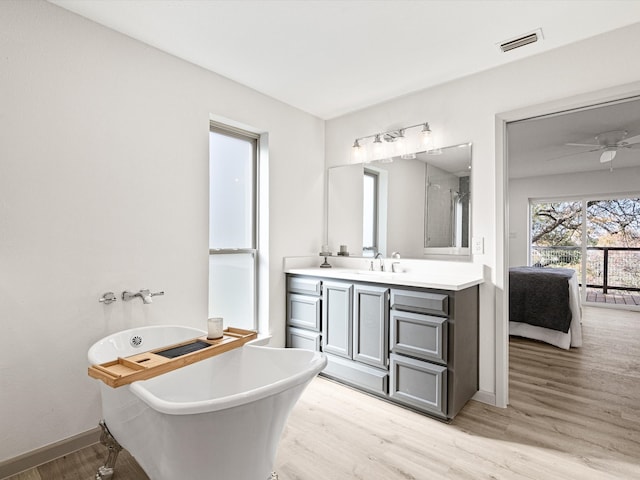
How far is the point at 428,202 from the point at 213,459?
7.87ft

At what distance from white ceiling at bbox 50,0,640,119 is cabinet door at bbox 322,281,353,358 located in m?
1.67

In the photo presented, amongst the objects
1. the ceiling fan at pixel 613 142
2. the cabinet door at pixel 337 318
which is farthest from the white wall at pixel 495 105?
the ceiling fan at pixel 613 142

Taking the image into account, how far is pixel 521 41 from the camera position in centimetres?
217

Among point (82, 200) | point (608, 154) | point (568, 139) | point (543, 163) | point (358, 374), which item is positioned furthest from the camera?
point (543, 163)

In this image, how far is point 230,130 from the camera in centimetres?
291

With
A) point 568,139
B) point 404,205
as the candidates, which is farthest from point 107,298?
point 568,139

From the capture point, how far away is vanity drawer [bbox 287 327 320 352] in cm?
295

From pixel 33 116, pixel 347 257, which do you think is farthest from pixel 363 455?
pixel 33 116

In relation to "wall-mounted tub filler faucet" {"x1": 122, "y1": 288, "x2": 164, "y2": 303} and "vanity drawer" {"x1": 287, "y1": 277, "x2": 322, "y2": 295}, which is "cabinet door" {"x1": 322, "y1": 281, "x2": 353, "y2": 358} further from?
"wall-mounted tub filler faucet" {"x1": 122, "y1": 288, "x2": 164, "y2": 303}

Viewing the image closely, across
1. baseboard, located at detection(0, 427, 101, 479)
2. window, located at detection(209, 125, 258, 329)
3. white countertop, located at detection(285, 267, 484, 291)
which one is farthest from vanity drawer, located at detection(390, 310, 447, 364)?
baseboard, located at detection(0, 427, 101, 479)

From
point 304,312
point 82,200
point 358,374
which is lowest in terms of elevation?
point 358,374

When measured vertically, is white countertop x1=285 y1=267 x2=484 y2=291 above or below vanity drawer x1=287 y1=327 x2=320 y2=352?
above

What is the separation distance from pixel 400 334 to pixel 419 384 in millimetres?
338

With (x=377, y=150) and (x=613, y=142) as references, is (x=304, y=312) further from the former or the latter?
(x=613, y=142)
